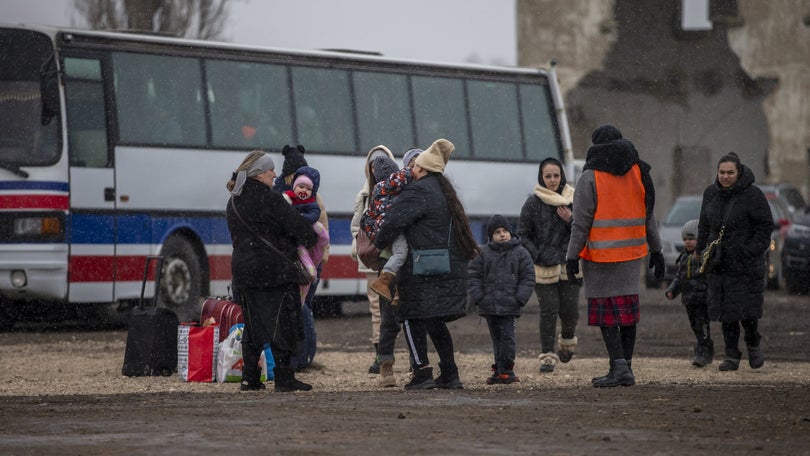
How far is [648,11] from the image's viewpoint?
155ft

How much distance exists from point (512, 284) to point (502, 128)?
1144cm

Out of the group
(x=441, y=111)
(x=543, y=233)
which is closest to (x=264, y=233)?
(x=543, y=233)

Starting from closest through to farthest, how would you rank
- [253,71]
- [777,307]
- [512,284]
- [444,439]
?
[444,439], [512,284], [253,71], [777,307]

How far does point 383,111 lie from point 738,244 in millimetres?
9812

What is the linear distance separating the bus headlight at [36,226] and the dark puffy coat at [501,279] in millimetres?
6841

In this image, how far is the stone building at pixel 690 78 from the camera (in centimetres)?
4684

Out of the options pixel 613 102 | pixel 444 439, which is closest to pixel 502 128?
pixel 444 439

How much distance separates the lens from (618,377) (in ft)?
36.6

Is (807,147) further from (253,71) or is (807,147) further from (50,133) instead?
(50,133)

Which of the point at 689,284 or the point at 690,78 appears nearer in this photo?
the point at 689,284

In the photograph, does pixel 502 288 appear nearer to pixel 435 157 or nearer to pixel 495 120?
pixel 435 157

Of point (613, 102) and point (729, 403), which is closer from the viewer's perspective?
point (729, 403)

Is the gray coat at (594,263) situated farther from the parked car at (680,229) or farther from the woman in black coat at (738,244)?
the parked car at (680,229)

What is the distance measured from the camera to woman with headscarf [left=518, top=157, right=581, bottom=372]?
1297cm
